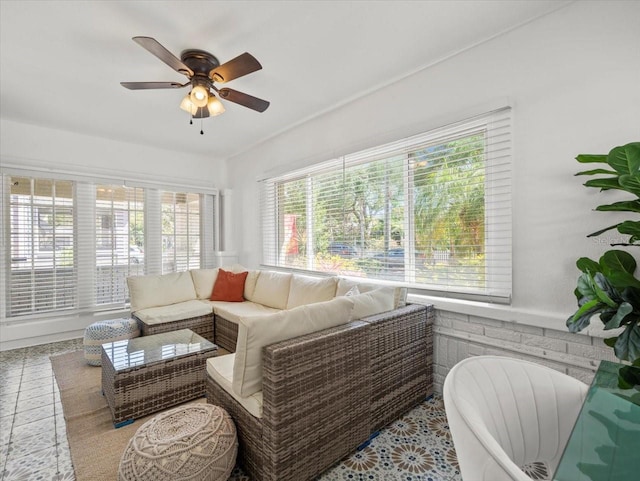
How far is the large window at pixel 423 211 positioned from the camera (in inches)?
86.5

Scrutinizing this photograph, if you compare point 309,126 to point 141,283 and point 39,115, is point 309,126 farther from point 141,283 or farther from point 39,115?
point 39,115

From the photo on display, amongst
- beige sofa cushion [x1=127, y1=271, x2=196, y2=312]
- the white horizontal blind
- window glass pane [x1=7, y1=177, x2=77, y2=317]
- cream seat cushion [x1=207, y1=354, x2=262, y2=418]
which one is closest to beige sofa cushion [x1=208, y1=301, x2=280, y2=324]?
beige sofa cushion [x1=127, y1=271, x2=196, y2=312]

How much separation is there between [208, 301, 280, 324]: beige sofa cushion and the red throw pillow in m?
0.09

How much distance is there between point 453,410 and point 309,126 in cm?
343

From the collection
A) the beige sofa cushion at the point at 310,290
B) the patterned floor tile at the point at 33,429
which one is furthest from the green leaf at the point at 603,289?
the patterned floor tile at the point at 33,429

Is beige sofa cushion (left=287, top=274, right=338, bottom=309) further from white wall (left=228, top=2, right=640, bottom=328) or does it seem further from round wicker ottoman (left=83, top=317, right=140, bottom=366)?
round wicker ottoman (left=83, top=317, right=140, bottom=366)

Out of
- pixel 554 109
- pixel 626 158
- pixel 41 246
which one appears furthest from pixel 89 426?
pixel 554 109

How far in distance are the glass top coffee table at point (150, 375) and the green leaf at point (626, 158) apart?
2727mm

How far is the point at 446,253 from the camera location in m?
2.50

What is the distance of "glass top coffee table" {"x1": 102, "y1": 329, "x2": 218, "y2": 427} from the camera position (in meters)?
2.10

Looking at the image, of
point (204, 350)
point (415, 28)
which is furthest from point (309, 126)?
point (204, 350)

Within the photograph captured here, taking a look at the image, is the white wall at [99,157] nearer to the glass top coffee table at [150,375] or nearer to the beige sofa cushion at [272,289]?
the beige sofa cushion at [272,289]

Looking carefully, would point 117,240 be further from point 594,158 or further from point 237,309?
point 594,158

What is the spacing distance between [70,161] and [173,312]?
2.55 m
